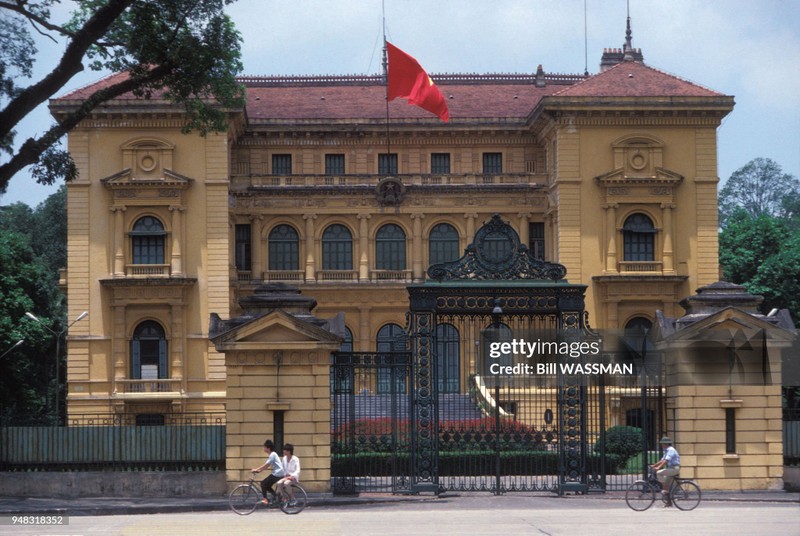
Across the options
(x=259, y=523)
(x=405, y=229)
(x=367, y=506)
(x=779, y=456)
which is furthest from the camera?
(x=405, y=229)

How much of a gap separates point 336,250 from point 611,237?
38.1 feet

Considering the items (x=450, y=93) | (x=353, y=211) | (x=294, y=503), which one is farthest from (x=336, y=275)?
(x=294, y=503)

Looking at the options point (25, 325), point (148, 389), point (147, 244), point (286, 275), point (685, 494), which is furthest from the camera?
point (286, 275)

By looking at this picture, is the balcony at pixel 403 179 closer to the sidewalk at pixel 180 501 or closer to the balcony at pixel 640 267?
the balcony at pixel 640 267

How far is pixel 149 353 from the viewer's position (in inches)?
2133

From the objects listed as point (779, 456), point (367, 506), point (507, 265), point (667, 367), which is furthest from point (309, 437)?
point (779, 456)

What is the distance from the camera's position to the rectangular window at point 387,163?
200 feet

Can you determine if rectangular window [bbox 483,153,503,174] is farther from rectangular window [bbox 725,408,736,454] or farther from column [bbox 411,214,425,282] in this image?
rectangular window [bbox 725,408,736,454]

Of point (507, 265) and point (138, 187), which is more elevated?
point (138, 187)

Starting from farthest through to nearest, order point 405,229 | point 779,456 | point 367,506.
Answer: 1. point 405,229
2. point 779,456
3. point 367,506

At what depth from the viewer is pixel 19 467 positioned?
105 feet

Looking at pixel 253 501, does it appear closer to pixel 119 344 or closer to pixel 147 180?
pixel 119 344

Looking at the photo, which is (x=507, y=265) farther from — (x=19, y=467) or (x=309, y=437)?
(x=19, y=467)

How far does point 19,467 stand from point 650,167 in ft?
100.0
